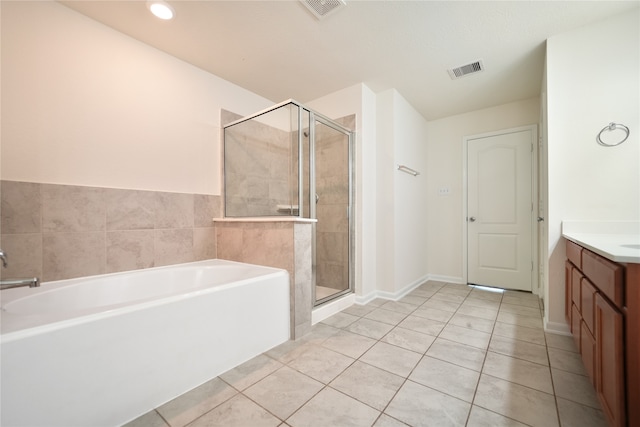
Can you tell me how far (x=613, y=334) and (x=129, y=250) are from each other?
2.70 meters

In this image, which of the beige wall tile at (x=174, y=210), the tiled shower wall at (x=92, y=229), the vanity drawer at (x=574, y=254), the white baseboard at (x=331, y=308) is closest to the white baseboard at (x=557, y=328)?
the vanity drawer at (x=574, y=254)

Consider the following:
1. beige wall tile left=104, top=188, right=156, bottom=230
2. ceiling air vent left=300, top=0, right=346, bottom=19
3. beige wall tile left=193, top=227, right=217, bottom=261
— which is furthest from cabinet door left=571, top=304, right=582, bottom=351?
beige wall tile left=104, top=188, right=156, bottom=230

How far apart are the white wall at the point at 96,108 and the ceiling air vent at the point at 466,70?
7.75 ft

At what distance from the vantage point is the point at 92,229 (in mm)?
1769

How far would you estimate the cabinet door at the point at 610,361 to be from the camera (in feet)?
2.81

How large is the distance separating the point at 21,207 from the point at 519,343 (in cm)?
338

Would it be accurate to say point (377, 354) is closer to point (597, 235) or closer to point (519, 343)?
point (519, 343)

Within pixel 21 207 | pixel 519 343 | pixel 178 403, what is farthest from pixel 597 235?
pixel 21 207

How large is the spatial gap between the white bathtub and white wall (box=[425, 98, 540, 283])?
2674 millimetres

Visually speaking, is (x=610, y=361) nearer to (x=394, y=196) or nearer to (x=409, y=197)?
(x=394, y=196)

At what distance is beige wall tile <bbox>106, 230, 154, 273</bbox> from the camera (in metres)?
1.85

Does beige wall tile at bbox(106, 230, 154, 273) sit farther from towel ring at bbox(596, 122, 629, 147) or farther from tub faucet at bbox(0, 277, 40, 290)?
towel ring at bbox(596, 122, 629, 147)

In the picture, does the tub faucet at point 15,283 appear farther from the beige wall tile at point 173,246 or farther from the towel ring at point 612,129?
the towel ring at point 612,129

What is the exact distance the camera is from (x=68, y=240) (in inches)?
66.0
